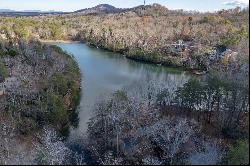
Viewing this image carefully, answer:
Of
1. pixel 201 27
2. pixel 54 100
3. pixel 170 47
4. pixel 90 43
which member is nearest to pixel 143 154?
pixel 54 100

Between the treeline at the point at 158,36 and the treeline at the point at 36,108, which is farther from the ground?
the treeline at the point at 158,36

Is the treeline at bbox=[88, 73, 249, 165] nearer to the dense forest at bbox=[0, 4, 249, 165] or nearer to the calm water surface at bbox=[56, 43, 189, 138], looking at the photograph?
the dense forest at bbox=[0, 4, 249, 165]

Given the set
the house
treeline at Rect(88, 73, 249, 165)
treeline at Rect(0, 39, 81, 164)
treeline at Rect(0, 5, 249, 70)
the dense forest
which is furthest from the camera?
treeline at Rect(0, 5, 249, 70)

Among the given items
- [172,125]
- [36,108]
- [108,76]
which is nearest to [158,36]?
[108,76]

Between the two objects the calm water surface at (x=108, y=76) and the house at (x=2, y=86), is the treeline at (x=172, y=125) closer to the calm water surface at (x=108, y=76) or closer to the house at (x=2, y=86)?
the calm water surface at (x=108, y=76)

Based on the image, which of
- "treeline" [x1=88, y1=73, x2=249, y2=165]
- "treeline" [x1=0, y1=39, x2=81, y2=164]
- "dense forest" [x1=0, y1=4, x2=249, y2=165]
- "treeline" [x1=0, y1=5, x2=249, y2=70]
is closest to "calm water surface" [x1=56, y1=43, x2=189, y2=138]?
"treeline" [x1=0, y1=39, x2=81, y2=164]

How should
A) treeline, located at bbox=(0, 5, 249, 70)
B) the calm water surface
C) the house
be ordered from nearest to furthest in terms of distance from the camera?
the house → the calm water surface → treeline, located at bbox=(0, 5, 249, 70)

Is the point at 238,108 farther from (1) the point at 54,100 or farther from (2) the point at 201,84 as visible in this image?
(1) the point at 54,100

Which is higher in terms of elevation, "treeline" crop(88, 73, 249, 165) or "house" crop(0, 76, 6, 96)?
"house" crop(0, 76, 6, 96)

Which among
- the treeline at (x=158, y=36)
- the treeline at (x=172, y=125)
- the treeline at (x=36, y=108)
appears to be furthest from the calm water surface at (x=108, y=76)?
the treeline at (x=172, y=125)

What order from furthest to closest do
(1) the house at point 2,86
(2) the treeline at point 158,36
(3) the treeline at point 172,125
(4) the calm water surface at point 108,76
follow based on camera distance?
(2) the treeline at point 158,36 < (4) the calm water surface at point 108,76 < (1) the house at point 2,86 < (3) the treeline at point 172,125
